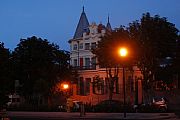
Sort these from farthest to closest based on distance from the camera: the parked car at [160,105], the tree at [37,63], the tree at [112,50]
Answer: the tree at [37,63]
the tree at [112,50]
the parked car at [160,105]

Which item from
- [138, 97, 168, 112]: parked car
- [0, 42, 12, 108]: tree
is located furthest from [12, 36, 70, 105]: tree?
[0, 42, 12, 108]: tree

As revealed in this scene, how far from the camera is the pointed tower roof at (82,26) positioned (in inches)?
4002

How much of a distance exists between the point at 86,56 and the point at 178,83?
Result: 3166cm

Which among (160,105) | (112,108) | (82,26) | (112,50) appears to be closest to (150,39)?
(112,50)

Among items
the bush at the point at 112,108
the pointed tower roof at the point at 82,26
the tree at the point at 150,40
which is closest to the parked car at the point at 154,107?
the bush at the point at 112,108

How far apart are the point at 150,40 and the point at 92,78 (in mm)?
18945

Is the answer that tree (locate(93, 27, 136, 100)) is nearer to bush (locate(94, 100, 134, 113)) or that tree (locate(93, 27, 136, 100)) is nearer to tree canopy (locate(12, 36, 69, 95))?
tree canopy (locate(12, 36, 69, 95))

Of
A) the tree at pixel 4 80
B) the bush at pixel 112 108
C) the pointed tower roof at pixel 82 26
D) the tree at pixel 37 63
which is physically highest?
the pointed tower roof at pixel 82 26

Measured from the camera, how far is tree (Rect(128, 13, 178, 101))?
5981 centimetres

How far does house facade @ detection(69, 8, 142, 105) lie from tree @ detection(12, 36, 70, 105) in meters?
4.22

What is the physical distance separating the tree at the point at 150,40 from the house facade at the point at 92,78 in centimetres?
404

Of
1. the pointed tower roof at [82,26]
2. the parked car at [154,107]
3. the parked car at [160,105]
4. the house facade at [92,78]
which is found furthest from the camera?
the pointed tower roof at [82,26]

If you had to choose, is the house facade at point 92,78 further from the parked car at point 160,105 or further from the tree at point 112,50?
the parked car at point 160,105

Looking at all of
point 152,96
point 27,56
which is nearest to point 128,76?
point 152,96
